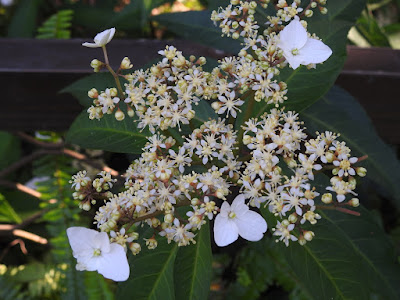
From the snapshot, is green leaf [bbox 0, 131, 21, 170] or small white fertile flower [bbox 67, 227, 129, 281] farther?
green leaf [bbox 0, 131, 21, 170]

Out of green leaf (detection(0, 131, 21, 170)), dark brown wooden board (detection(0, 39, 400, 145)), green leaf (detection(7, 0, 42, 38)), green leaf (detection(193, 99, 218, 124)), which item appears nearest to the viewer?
green leaf (detection(193, 99, 218, 124))

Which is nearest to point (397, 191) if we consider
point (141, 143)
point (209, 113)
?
point (209, 113)

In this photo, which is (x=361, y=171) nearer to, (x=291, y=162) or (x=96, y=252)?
(x=291, y=162)

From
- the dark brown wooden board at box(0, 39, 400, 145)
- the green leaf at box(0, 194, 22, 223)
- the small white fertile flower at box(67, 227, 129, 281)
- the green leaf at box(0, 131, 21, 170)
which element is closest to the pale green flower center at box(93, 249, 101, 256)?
the small white fertile flower at box(67, 227, 129, 281)

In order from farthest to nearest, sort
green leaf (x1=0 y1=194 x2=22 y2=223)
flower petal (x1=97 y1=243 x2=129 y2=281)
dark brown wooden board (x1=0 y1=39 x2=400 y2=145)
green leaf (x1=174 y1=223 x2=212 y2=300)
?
green leaf (x1=0 y1=194 x2=22 y2=223) < dark brown wooden board (x1=0 y1=39 x2=400 y2=145) < green leaf (x1=174 y1=223 x2=212 y2=300) < flower petal (x1=97 y1=243 x2=129 y2=281)

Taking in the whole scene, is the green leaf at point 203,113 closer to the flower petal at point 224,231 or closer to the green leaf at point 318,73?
the green leaf at point 318,73

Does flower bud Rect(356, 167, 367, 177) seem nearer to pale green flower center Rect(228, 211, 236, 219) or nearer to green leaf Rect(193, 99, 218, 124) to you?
pale green flower center Rect(228, 211, 236, 219)

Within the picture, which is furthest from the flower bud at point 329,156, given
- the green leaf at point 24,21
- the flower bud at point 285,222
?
the green leaf at point 24,21
